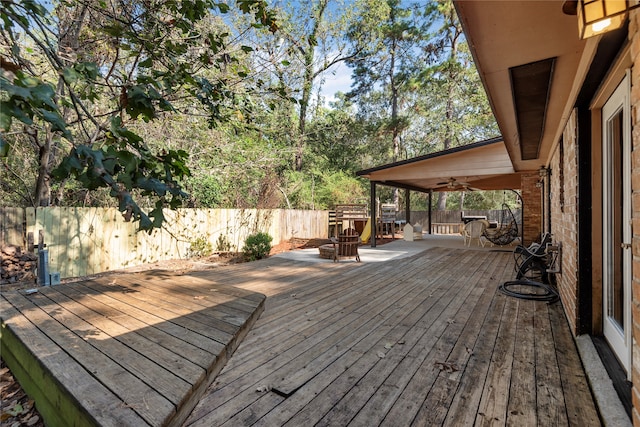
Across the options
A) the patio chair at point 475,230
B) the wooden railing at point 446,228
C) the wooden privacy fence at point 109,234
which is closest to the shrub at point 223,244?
the wooden privacy fence at point 109,234

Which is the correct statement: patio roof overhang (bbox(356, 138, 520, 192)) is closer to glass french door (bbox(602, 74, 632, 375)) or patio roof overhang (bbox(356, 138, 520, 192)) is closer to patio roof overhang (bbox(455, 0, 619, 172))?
patio roof overhang (bbox(455, 0, 619, 172))

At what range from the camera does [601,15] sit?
4.26 feet

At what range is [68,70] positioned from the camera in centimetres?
163

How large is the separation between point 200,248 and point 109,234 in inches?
86.4

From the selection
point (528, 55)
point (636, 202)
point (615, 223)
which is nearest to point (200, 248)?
point (528, 55)

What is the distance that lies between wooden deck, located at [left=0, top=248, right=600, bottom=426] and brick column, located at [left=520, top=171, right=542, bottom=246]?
221 inches

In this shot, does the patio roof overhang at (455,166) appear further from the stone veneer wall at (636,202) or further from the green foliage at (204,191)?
the stone veneer wall at (636,202)

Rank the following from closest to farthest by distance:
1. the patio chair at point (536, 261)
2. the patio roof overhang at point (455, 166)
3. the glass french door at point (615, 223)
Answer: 1. the glass french door at point (615, 223)
2. the patio chair at point (536, 261)
3. the patio roof overhang at point (455, 166)

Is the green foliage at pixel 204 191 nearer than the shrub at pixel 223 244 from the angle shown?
No

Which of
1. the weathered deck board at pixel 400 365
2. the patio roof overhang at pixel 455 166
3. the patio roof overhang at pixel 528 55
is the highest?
the patio roof overhang at pixel 455 166

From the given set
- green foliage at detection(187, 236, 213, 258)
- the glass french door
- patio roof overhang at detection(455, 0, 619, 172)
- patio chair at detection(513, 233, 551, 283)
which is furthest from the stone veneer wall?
green foliage at detection(187, 236, 213, 258)

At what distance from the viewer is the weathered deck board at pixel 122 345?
1591 millimetres

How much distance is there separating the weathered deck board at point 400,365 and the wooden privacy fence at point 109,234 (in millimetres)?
1799

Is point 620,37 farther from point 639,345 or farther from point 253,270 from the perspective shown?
point 253,270
